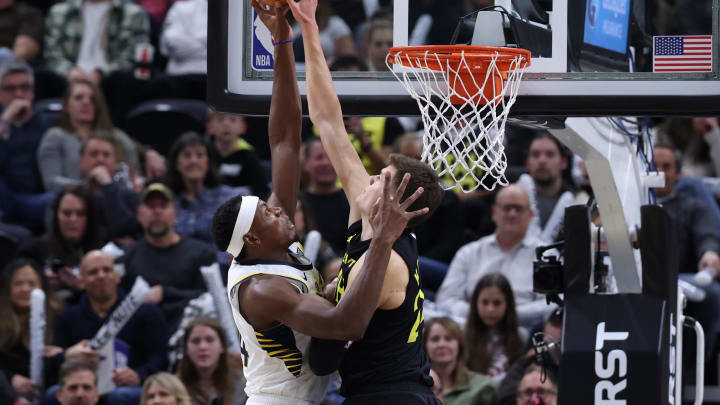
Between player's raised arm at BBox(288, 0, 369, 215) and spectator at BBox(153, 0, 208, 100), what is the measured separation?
6365 mm

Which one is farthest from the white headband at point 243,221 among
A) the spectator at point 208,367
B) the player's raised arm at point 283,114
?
the spectator at point 208,367

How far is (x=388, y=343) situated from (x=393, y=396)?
19 cm

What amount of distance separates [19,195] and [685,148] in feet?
16.8

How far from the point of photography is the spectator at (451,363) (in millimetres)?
7645

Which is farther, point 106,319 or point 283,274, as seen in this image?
point 106,319

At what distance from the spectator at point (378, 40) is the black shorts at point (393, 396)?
470 centimetres

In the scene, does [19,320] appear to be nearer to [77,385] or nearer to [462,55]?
[77,385]

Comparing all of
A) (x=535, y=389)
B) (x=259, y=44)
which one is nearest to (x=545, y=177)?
(x=535, y=389)

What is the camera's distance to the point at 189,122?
1062 centimetres

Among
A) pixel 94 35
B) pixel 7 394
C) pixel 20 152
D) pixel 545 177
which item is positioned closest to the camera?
pixel 7 394

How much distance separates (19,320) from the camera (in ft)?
27.2

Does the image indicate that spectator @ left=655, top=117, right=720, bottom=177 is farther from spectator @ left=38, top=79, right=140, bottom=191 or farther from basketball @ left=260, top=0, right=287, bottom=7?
basketball @ left=260, top=0, right=287, bottom=7

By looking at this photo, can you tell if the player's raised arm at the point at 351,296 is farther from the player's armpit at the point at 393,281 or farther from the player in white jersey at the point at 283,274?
the player's armpit at the point at 393,281

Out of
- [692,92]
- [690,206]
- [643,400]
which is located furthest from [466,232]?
[692,92]
